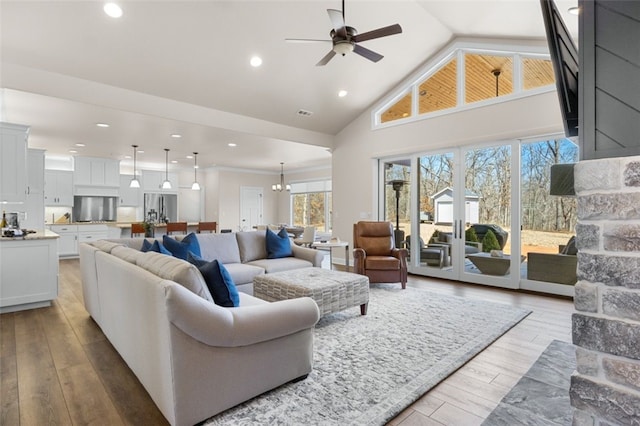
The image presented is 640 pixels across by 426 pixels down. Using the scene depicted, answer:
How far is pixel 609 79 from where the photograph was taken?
1054 mm

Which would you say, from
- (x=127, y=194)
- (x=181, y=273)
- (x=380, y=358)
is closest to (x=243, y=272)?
(x=380, y=358)

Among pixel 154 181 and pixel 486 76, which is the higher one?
pixel 486 76

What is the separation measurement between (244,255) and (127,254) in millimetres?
2261

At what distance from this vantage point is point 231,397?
6.22ft

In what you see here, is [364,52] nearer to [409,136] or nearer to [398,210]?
[409,136]

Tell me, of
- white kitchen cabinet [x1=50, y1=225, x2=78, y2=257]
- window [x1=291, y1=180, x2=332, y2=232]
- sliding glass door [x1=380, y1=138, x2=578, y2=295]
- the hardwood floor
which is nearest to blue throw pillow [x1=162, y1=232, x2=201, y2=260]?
the hardwood floor

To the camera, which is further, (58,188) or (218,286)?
(58,188)

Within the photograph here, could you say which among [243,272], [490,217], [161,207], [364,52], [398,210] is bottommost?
[243,272]

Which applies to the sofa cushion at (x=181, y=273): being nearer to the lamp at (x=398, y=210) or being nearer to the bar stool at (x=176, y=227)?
the lamp at (x=398, y=210)

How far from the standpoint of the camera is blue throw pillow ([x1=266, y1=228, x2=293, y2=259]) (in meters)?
4.86

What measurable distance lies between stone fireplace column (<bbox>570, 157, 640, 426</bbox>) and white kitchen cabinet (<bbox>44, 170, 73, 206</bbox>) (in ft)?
33.3

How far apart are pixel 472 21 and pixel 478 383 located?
4.71m

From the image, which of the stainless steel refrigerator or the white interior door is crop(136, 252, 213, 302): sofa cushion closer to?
the stainless steel refrigerator

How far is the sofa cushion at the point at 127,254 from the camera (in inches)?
94.4
